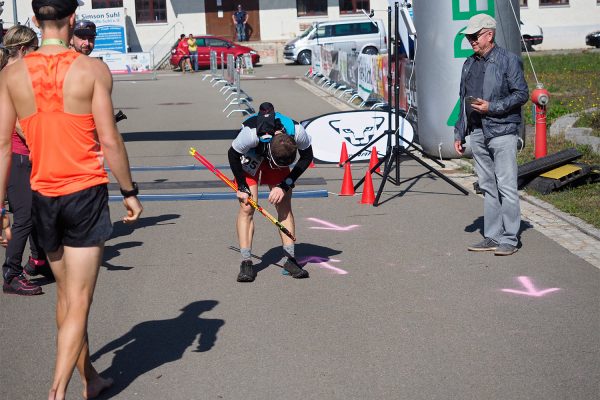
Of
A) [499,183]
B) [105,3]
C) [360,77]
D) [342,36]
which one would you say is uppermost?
[105,3]

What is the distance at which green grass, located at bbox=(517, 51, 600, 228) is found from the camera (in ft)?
33.9

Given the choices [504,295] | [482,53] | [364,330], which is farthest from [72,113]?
[482,53]

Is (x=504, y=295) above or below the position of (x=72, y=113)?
below

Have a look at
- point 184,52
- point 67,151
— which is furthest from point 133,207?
point 184,52

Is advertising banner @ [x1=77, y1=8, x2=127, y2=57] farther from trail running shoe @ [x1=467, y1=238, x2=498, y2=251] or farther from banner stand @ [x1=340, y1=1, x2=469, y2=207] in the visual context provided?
trail running shoe @ [x1=467, y1=238, x2=498, y2=251]

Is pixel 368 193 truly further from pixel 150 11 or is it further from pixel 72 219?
pixel 150 11

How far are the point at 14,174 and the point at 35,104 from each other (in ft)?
10.0

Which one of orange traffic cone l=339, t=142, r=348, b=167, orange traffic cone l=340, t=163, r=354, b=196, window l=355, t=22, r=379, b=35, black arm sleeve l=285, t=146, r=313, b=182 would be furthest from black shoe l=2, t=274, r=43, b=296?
→ window l=355, t=22, r=379, b=35

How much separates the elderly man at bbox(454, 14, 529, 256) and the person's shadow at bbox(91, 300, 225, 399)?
9.64 feet

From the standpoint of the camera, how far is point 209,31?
54.8 m

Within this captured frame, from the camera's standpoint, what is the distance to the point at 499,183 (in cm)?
841

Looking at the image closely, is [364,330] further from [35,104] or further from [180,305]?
[35,104]

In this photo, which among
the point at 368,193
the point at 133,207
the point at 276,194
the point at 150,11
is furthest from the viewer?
the point at 150,11

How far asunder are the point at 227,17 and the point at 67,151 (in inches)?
2021
